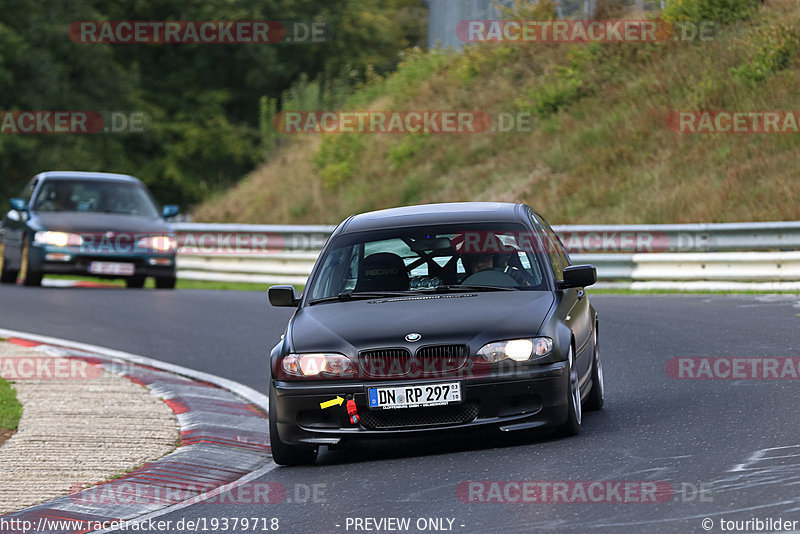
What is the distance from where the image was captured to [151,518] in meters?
7.04

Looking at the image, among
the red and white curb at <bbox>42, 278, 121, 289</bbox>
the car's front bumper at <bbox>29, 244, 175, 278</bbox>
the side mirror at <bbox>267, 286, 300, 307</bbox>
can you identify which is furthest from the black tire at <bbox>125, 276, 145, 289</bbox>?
the side mirror at <bbox>267, 286, 300, 307</bbox>

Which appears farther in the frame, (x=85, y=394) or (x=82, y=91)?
(x=82, y=91)

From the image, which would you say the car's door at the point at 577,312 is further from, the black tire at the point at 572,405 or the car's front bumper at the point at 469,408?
the car's front bumper at the point at 469,408

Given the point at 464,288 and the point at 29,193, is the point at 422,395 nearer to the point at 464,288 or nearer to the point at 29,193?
the point at 464,288

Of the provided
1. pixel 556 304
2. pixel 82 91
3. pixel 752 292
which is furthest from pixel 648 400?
pixel 82 91

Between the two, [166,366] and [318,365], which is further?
[166,366]

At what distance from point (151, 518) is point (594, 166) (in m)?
19.8

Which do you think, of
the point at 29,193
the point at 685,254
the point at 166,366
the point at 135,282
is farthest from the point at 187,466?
the point at 29,193

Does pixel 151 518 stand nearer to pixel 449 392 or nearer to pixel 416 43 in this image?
pixel 449 392

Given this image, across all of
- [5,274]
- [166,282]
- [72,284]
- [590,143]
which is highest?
[590,143]

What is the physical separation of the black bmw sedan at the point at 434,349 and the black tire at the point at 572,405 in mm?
11

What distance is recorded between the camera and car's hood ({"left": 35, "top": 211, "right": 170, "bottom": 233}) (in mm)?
21891

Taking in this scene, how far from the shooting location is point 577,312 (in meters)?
9.05

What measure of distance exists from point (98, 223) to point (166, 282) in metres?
1.50
